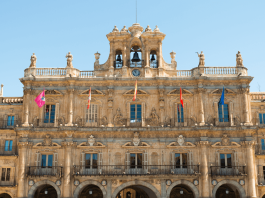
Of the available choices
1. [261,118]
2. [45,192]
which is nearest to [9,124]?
[45,192]

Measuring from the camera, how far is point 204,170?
39.1m

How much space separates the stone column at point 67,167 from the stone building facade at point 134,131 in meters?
0.11

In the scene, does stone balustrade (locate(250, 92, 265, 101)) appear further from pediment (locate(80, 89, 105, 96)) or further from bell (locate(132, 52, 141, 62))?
pediment (locate(80, 89, 105, 96))

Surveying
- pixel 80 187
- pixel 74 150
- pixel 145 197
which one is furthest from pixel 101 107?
pixel 145 197

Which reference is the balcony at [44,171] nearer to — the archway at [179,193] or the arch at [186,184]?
the arch at [186,184]

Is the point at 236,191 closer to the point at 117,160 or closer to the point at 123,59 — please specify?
the point at 117,160

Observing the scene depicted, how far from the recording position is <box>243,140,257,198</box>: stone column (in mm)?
38438

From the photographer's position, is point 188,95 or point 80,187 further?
point 188,95

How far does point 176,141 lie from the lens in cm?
4025

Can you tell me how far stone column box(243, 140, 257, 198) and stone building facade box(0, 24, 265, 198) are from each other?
0.33 ft

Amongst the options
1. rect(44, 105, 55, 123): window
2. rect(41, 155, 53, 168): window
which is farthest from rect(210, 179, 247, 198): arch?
rect(44, 105, 55, 123): window

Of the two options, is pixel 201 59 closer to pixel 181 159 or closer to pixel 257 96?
pixel 257 96

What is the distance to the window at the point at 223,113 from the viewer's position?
4128 cm

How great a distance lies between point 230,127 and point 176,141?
6.07 metres
